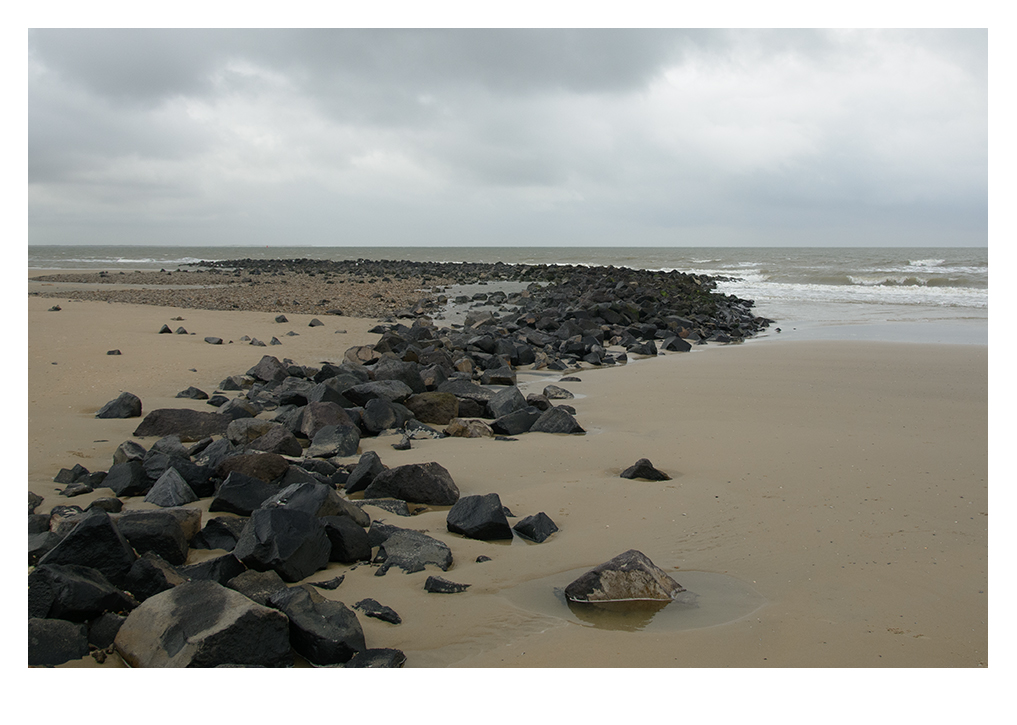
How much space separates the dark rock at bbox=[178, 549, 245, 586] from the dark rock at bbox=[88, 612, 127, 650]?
389 mm

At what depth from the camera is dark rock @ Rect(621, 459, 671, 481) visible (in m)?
4.02

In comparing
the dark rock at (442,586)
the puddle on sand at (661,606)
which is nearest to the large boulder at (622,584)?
the puddle on sand at (661,606)

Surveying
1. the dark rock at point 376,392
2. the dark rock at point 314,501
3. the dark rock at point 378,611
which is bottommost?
the dark rock at point 378,611

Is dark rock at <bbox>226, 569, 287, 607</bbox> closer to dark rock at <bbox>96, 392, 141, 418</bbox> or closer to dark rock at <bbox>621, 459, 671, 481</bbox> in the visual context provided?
dark rock at <bbox>621, 459, 671, 481</bbox>

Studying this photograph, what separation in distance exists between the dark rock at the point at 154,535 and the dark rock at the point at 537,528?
1.52 m

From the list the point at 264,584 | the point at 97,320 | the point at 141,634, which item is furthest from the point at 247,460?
the point at 97,320

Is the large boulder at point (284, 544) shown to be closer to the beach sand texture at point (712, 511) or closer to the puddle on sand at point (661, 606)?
the beach sand texture at point (712, 511)

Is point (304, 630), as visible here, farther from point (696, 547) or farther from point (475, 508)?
point (696, 547)

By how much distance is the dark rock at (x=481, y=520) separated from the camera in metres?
3.20

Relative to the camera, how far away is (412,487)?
366 centimetres

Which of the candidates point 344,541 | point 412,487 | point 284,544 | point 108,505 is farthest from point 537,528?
point 108,505

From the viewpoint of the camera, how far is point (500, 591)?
8.89ft

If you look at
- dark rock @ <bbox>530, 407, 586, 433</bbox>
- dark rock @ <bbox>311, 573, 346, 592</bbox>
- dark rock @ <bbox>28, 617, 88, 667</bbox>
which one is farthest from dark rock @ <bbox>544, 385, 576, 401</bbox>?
dark rock @ <bbox>28, 617, 88, 667</bbox>

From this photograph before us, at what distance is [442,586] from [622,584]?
2.35 ft
